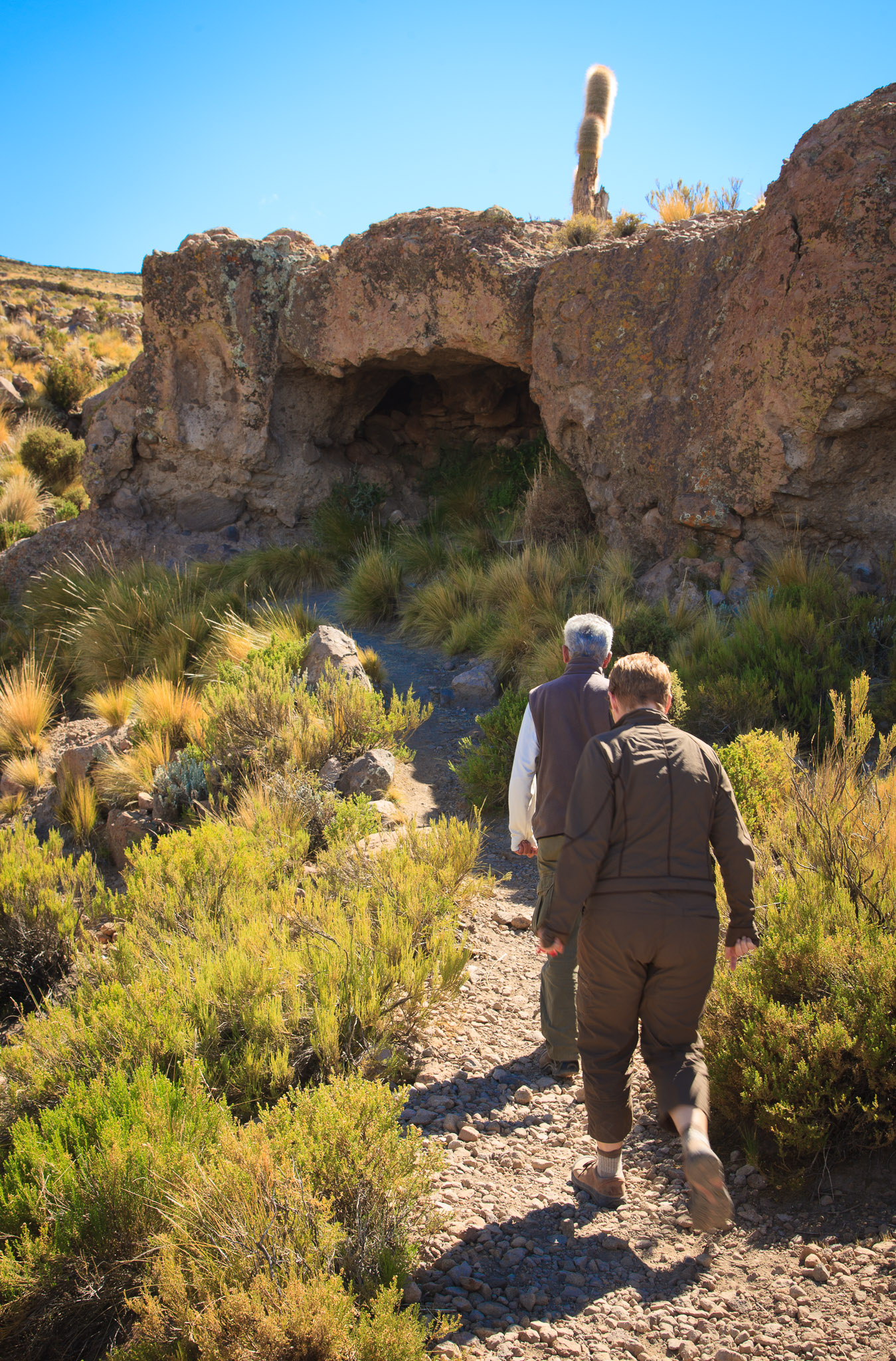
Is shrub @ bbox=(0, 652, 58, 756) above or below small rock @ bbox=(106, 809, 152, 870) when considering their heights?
above

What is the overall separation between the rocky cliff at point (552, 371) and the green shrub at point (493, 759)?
2700 mm

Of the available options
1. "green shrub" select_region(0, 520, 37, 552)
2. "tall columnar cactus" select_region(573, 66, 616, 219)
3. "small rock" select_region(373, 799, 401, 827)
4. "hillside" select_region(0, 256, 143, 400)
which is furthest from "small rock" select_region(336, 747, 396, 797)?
"hillside" select_region(0, 256, 143, 400)

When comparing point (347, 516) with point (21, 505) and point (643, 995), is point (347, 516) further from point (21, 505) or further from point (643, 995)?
point (643, 995)

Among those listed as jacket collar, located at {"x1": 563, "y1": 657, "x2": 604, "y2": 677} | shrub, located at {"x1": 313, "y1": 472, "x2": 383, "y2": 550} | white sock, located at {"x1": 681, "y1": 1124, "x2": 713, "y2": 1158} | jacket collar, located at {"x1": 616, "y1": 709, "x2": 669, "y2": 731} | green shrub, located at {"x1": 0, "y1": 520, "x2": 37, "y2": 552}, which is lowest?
white sock, located at {"x1": 681, "y1": 1124, "x2": 713, "y2": 1158}

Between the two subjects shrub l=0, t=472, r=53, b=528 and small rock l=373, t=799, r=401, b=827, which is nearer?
small rock l=373, t=799, r=401, b=827

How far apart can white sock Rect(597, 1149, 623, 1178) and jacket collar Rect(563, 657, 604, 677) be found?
5.38 ft

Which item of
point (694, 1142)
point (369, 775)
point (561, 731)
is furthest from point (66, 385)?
point (694, 1142)

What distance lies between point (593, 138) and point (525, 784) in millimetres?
11750

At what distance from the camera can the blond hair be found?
257 cm

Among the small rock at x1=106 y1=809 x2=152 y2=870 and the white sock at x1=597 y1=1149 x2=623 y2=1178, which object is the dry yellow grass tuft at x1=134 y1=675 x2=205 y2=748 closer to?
the small rock at x1=106 y1=809 x2=152 y2=870

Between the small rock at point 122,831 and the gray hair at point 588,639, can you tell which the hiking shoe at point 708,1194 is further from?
the small rock at point 122,831

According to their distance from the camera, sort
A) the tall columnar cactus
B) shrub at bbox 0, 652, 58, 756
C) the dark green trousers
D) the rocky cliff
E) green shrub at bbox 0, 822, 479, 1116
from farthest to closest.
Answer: the tall columnar cactus
shrub at bbox 0, 652, 58, 756
the rocky cliff
the dark green trousers
green shrub at bbox 0, 822, 479, 1116

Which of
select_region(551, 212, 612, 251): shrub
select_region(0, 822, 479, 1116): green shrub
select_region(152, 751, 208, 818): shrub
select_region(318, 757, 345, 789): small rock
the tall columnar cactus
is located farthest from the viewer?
the tall columnar cactus

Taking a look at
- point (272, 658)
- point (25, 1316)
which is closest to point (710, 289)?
point (272, 658)
